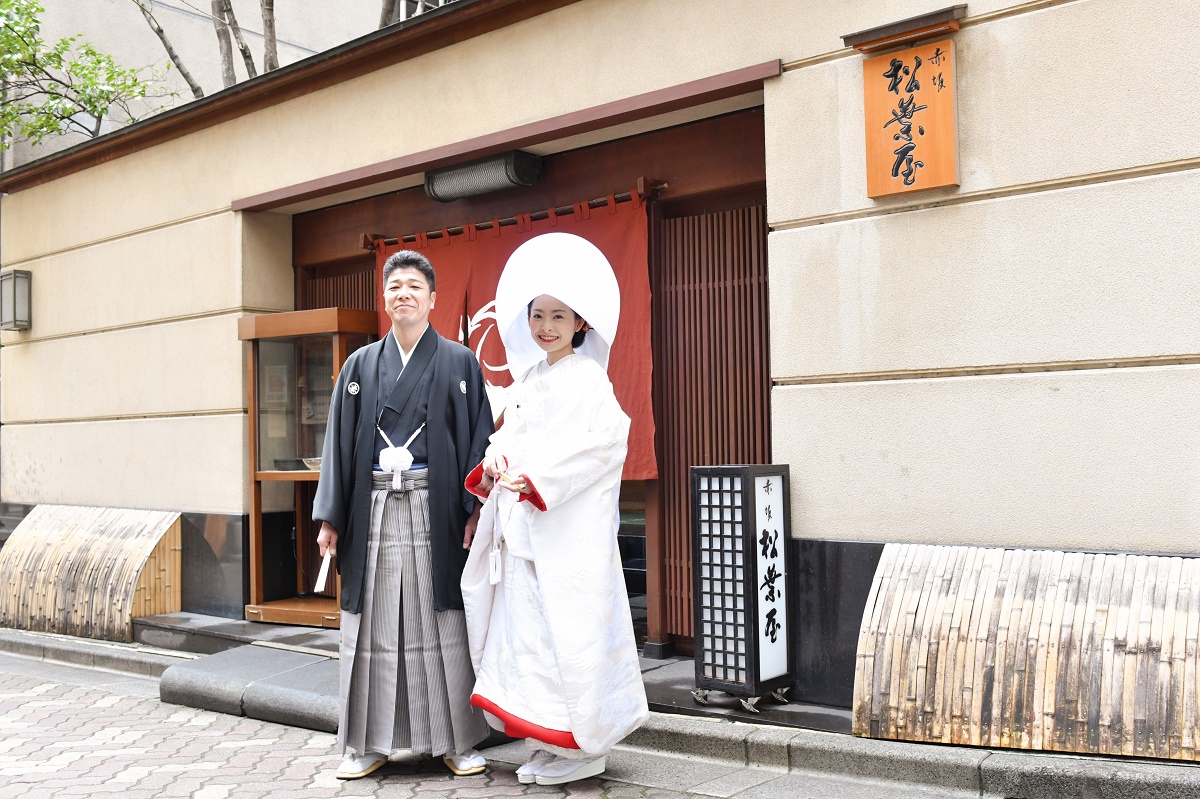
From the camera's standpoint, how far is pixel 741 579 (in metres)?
5.11

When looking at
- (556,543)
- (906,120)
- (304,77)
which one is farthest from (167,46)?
(556,543)

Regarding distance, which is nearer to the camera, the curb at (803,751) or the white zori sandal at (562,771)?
the curb at (803,751)

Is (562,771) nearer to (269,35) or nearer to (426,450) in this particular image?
(426,450)

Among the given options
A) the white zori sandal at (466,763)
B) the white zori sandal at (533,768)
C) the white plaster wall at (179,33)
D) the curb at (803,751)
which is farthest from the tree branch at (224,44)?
the white zori sandal at (533,768)

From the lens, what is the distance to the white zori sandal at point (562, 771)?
4.55m

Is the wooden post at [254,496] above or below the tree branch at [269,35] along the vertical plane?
below

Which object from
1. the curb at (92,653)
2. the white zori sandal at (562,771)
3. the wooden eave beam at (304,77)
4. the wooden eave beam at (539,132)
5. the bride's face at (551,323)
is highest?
the wooden eave beam at (304,77)

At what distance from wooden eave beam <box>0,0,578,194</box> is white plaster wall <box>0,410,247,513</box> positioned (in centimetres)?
246

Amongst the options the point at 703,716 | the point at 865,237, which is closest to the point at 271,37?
the point at 865,237

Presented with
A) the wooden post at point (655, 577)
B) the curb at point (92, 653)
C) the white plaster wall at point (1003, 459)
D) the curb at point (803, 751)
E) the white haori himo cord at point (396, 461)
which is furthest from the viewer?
the curb at point (92, 653)

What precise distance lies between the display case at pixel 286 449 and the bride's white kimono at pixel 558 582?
3.46 m

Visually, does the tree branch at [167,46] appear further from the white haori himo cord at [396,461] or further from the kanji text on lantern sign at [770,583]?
the kanji text on lantern sign at [770,583]

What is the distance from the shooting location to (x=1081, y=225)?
4.55 meters

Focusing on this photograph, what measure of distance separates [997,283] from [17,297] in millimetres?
9374
